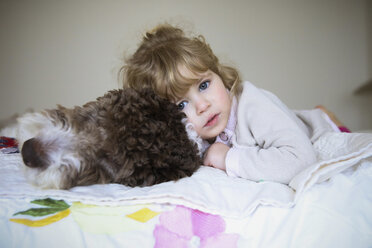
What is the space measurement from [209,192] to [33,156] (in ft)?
1.98

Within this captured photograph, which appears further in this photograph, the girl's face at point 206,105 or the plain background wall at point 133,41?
the plain background wall at point 133,41

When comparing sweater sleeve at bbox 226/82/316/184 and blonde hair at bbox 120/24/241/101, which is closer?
sweater sleeve at bbox 226/82/316/184

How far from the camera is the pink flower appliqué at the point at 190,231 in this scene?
2.40 ft

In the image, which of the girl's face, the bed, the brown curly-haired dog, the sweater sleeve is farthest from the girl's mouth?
the bed

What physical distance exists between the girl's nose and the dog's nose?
755 mm

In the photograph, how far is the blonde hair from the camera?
143cm

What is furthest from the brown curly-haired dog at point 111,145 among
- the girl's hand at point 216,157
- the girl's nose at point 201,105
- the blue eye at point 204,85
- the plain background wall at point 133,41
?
the plain background wall at point 133,41

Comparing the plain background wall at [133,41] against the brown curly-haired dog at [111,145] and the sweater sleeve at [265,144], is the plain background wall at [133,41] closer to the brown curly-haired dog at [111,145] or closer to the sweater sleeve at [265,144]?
the sweater sleeve at [265,144]

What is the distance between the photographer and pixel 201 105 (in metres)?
1.38

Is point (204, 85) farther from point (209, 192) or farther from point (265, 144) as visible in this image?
point (209, 192)

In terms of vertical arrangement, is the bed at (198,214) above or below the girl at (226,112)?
below

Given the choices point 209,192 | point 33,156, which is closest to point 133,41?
point 33,156

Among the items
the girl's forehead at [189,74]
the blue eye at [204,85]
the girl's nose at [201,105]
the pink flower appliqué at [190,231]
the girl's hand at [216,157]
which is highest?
the girl's forehead at [189,74]

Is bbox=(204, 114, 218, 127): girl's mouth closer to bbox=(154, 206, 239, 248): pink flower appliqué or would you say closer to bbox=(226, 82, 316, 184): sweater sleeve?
bbox=(226, 82, 316, 184): sweater sleeve
